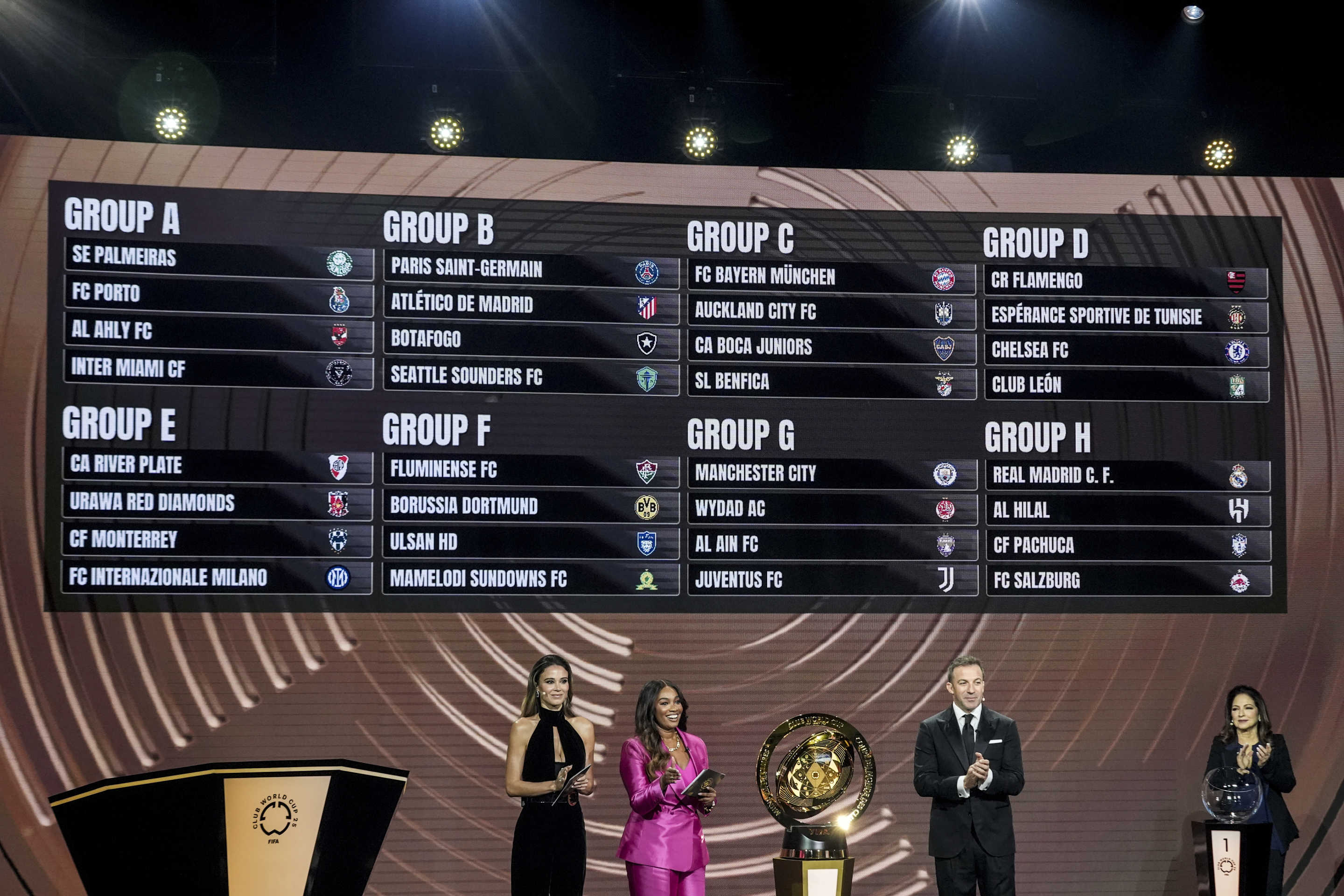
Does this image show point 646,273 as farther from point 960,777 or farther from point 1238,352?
point 1238,352

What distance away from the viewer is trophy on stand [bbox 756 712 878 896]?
4.29 meters

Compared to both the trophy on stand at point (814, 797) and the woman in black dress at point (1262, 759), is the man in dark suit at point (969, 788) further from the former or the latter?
the woman in black dress at point (1262, 759)

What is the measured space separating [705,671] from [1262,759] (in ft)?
7.04

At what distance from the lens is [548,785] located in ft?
14.7

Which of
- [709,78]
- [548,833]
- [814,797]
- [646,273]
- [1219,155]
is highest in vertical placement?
[709,78]

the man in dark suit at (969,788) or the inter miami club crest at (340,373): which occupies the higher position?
the inter miami club crest at (340,373)

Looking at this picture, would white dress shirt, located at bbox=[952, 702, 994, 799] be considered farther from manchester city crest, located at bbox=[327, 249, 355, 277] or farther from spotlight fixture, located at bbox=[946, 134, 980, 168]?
manchester city crest, located at bbox=[327, 249, 355, 277]

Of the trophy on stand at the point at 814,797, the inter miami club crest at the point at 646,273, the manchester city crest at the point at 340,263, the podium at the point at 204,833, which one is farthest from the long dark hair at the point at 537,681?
the manchester city crest at the point at 340,263

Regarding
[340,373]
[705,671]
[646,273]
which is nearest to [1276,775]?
[705,671]

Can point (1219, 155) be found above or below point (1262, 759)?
above

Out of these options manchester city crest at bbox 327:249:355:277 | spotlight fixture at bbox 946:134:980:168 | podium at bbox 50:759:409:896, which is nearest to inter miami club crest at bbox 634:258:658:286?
manchester city crest at bbox 327:249:355:277

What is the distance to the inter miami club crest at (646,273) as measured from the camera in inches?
218

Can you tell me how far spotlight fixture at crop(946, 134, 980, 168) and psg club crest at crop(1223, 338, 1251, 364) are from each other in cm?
136

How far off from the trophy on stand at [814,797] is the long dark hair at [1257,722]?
5.06 feet
